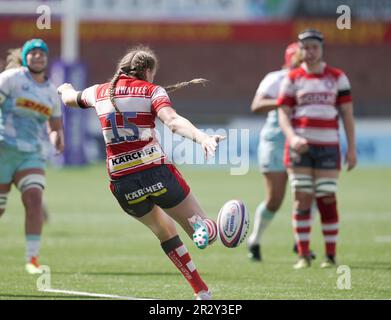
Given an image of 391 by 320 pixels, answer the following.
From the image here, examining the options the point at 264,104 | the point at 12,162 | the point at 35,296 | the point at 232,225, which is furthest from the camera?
the point at 264,104

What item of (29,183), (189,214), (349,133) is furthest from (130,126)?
(349,133)

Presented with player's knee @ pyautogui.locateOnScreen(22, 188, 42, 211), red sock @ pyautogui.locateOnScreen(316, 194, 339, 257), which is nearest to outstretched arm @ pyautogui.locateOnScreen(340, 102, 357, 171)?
red sock @ pyautogui.locateOnScreen(316, 194, 339, 257)

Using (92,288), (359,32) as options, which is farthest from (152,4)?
(92,288)

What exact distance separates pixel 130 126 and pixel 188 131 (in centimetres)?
68

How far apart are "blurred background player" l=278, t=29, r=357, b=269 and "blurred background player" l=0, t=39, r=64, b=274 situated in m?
2.49

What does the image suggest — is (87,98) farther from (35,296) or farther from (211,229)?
(35,296)

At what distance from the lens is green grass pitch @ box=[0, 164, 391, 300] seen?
8992 millimetres

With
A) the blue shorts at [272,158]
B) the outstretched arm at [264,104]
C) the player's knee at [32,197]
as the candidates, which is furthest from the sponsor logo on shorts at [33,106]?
the blue shorts at [272,158]

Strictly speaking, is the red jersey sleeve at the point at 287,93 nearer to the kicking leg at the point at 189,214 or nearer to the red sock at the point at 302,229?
the red sock at the point at 302,229

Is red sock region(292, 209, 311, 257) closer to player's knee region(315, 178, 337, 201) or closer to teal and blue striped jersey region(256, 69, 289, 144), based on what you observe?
player's knee region(315, 178, 337, 201)

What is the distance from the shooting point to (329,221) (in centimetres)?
1069
